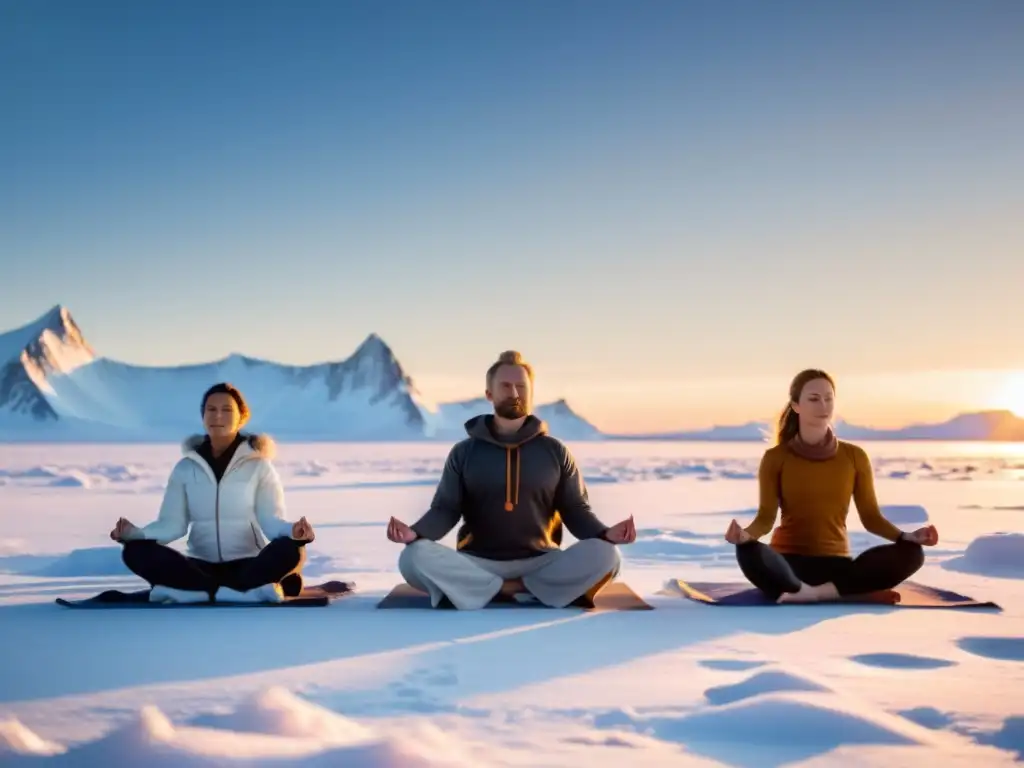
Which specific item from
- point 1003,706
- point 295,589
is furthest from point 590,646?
point 295,589

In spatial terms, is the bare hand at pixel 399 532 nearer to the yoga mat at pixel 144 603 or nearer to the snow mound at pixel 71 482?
the yoga mat at pixel 144 603

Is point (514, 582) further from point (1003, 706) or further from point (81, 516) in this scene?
point (81, 516)

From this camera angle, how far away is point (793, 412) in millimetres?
5762

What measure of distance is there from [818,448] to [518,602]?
1907 mm

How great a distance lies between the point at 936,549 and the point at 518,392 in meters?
4.91

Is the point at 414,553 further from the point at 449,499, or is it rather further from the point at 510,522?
the point at 510,522

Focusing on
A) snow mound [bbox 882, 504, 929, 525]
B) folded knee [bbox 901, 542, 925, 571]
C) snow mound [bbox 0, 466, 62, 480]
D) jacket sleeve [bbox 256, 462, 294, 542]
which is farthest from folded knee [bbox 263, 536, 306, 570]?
snow mound [bbox 0, 466, 62, 480]

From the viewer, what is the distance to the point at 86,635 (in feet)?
14.8

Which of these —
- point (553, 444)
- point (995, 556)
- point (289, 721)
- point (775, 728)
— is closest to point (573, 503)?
point (553, 444)

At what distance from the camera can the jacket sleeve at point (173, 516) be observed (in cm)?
541

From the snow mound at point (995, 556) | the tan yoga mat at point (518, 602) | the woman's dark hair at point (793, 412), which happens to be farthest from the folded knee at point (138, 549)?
the snow mound at point (995, 556)

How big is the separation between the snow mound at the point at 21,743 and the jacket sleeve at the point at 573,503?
10.2ft

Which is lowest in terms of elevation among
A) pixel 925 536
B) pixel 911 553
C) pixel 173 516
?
pixel 911 553

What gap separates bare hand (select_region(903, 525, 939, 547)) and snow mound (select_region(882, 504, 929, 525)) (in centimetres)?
663
